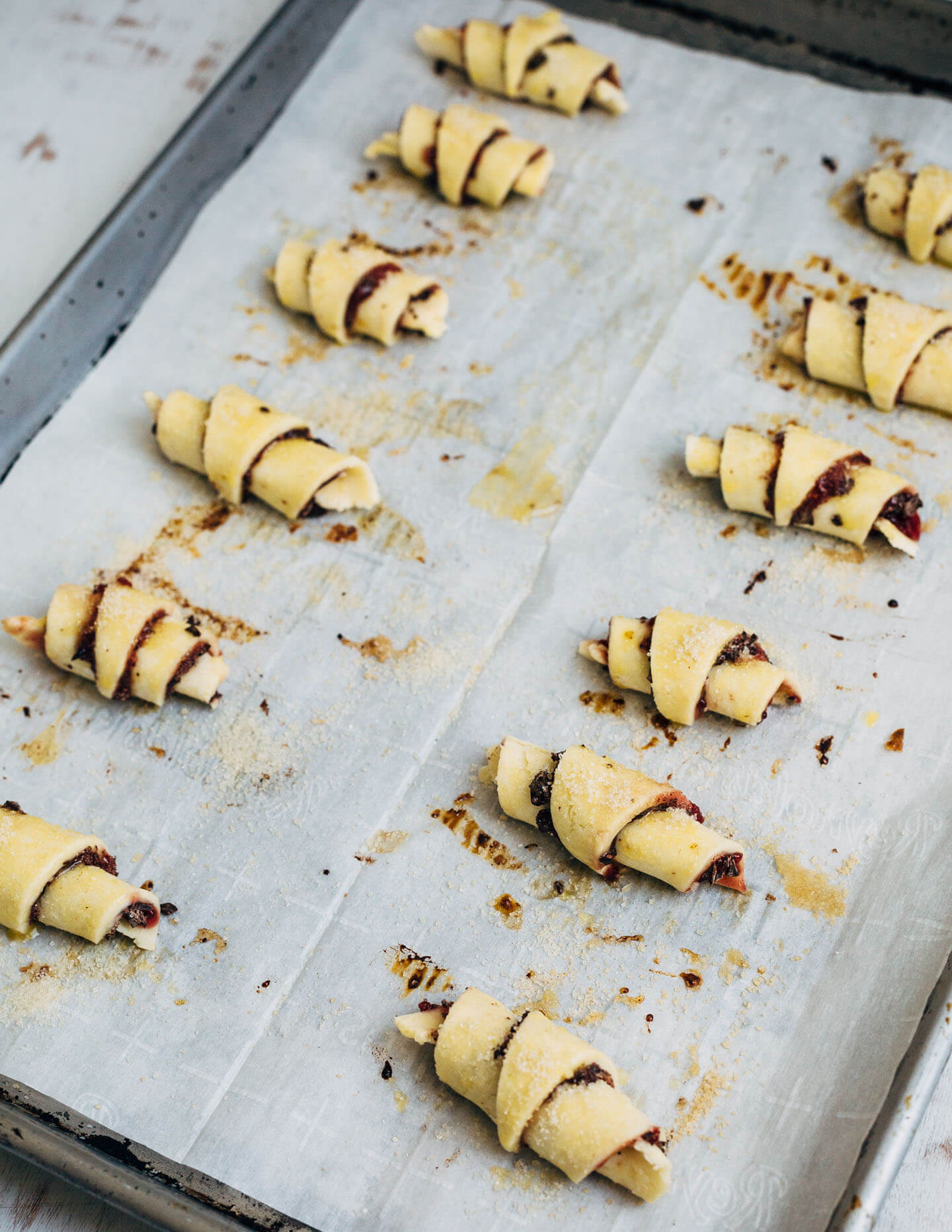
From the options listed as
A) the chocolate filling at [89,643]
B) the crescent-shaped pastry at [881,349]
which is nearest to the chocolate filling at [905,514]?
the crescent-shaped pastry at [881,349]

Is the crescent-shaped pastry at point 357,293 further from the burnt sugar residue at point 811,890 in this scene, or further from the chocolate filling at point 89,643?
the burnt sugar residue at point 811,890

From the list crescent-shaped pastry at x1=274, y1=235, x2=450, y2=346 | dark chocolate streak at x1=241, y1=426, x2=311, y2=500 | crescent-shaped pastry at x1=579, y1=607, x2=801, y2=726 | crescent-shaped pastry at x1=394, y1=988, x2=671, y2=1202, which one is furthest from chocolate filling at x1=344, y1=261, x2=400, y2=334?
crescent-shaped pastry at x1=394, y1=988, x2=671, y2=1202

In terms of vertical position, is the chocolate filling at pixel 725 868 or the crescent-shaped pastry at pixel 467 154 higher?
the crescent-shaped pastry at pixel 467 154

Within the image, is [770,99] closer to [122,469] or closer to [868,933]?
[122,469]

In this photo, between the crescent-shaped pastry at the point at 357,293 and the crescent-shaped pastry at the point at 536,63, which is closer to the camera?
the crescent-shaped pastry at the point at 357,293

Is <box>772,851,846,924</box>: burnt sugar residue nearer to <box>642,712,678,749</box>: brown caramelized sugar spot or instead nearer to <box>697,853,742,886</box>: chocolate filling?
<box>697,853,742,886</box>: chocolate filling

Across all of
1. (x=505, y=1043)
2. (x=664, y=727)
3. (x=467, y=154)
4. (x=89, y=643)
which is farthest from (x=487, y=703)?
(x=467, y=154)

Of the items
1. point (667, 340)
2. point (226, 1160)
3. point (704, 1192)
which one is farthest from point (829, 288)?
point (226, 1160)
